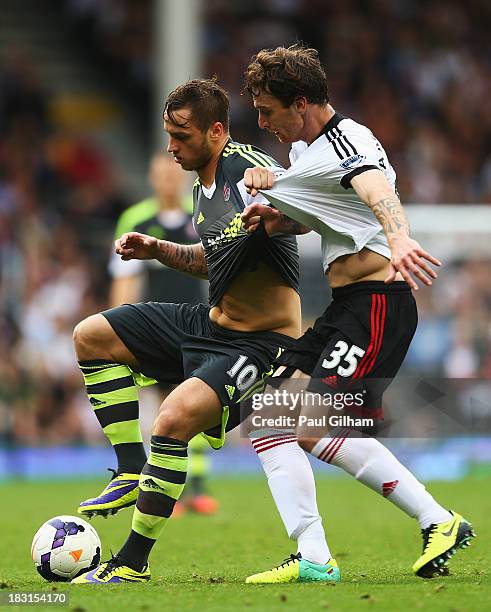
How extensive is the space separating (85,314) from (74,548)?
10461 millimetres

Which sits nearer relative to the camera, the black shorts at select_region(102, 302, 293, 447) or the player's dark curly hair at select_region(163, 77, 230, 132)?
the black shorts at select_region(102, 302, 293, 447)

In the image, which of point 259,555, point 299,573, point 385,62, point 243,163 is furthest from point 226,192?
Answer: point 385,62

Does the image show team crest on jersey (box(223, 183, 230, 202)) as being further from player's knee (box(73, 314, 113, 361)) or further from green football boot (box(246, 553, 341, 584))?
green football boot (box(246, 553, 341, 584))

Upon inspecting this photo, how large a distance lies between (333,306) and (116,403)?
4.05ft

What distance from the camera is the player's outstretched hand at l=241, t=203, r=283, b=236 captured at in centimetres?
561

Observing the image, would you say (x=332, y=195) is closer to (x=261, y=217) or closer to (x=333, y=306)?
(x=261, y=217)

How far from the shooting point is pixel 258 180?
5594mm

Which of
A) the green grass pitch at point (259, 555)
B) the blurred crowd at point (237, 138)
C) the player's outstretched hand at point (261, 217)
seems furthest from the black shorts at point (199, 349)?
the blurred crowd at point (237, 138)

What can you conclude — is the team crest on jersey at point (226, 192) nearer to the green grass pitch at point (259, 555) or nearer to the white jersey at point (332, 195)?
the white jersey at point (332, 195)

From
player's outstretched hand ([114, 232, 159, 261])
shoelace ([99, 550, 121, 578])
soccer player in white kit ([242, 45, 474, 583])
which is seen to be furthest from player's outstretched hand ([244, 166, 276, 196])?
shoelace ([99, 550, 121, 578])

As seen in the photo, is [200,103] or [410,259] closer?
[410,259]

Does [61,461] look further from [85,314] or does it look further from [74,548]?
[74,548]

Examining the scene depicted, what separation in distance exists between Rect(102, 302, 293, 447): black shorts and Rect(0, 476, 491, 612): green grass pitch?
2.97 feet

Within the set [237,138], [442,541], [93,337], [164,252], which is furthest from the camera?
[237,138]
